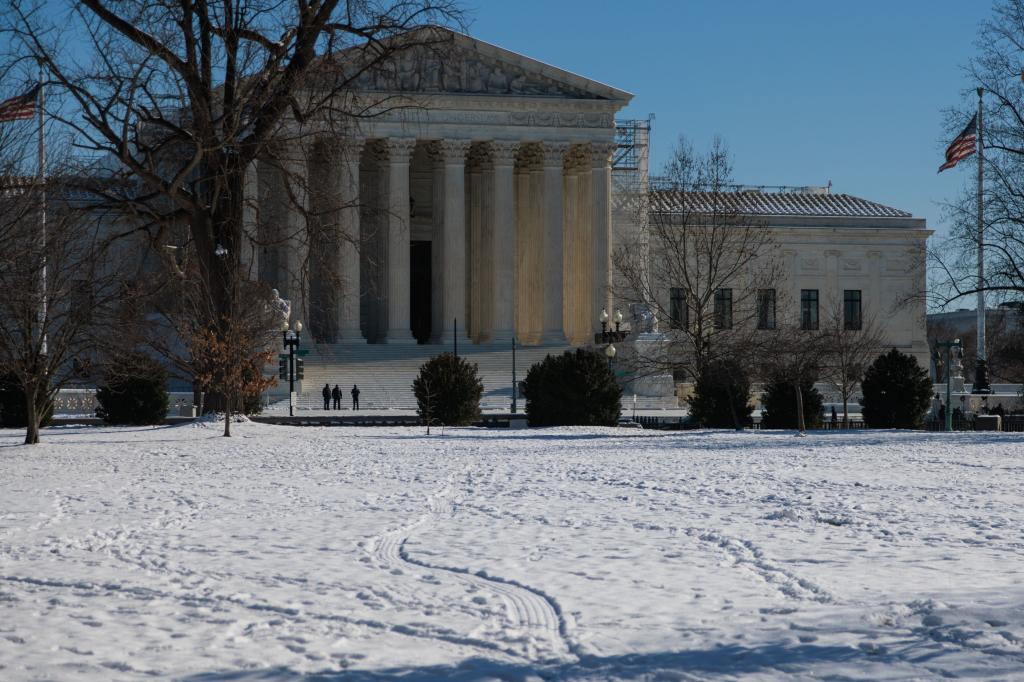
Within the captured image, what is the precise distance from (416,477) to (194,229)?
44.8ft

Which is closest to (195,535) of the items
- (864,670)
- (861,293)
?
(864,670)

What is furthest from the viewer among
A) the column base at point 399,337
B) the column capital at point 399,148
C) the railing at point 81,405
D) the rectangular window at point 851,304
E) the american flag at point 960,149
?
the rectangular window at point 851,304

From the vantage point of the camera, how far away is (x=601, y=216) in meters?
63.8

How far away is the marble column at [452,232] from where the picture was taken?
206 feet

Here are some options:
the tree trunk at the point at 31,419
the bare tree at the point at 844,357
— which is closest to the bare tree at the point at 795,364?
the bare tree at the point at 844,357

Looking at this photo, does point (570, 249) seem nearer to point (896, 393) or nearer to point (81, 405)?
point (81, 405)

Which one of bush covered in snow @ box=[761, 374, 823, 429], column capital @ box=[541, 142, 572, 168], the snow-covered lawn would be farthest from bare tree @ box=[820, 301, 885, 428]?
the snow-covered lawn

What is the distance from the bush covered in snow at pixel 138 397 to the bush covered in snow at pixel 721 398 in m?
14.4

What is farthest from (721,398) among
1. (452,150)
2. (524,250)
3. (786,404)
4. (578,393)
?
(524,250)

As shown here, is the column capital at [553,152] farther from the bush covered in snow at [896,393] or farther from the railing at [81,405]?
the bush covered in snow at [896,393]

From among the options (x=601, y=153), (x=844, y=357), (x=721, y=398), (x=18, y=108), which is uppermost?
(x=601, y=153)

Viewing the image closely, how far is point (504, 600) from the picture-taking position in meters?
8.00

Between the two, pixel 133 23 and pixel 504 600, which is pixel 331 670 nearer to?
pixel 504 600

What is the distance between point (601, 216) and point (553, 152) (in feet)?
12.7
